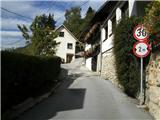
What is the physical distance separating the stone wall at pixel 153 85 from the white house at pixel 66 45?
55.4m

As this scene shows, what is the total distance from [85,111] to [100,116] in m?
0.91

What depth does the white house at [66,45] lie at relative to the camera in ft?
220

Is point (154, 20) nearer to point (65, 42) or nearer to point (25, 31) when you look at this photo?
point (25, 31)

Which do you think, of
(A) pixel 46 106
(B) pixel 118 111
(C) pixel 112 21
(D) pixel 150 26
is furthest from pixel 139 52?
(C) pixel 112 21

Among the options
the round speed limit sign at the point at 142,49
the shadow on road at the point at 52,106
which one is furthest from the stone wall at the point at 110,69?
the round speed limit sign at the point at 142,49

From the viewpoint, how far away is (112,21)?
951 inches

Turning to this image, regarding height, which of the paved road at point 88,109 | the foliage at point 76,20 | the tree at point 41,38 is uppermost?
the foliage at point 76,20

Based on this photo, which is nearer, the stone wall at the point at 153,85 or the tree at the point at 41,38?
the stone wall at the point at 153,85

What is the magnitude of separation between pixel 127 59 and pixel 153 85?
3.49 meters

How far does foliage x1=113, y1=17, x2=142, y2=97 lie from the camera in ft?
42.9

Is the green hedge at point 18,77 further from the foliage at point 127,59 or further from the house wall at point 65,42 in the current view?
the house wall at point 65,42

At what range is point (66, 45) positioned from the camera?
68.2 meters

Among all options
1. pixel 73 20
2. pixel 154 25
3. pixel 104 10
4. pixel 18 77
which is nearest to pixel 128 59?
pixel 154 25

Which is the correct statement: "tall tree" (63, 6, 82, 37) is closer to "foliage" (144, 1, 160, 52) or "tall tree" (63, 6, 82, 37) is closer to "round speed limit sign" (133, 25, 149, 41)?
"round speed limit sign" (133, 25, 149, 41)
